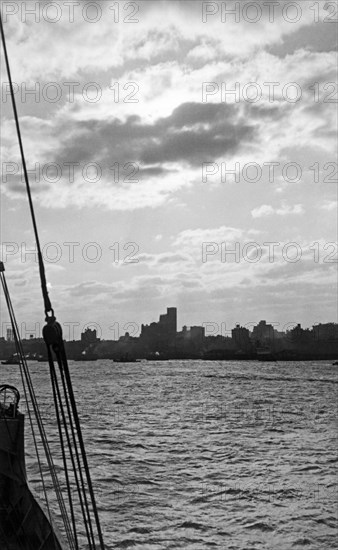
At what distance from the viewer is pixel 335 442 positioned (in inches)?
1775

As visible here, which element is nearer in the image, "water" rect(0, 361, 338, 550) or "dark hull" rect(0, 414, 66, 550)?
"dark hull" rect(0, 414, 66, 550)

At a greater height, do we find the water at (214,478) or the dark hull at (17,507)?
the dark hull at (17,507)

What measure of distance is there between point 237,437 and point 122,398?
43322 millimetres

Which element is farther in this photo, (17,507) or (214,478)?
(214,478)

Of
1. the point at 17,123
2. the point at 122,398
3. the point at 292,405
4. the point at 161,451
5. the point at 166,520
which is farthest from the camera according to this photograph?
the point at 122,398

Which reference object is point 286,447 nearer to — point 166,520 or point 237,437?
point 237,437

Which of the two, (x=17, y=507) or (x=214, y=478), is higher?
(x=17, y=507)

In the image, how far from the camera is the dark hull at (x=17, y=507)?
38.1 ft

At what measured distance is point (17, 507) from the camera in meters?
13.6

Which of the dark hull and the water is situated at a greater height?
the dark hull

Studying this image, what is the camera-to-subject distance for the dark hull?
11.6m

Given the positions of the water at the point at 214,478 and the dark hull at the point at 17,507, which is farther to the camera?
the water at the point at 214,478

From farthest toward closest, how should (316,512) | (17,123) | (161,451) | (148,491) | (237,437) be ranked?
(237,437) < (161,451) < (148,491) < (316,512) < (17,123)

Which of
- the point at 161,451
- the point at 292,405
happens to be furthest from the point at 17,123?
the point at 292,405
